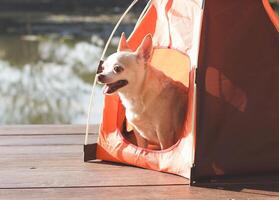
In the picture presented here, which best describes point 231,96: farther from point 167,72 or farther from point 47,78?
point 47,78

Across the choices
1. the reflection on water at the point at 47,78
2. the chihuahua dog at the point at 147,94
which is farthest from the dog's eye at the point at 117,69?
the reflection on water at the point at 47,78

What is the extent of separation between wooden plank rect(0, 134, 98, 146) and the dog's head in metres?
0.66

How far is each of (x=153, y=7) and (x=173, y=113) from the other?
1.97 feet

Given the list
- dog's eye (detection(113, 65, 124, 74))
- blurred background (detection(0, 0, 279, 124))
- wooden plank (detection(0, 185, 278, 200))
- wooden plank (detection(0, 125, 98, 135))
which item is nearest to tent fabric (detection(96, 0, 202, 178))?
wooden plank (detection(0, 185, 278, 200))

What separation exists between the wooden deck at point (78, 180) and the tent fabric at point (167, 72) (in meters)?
0.05

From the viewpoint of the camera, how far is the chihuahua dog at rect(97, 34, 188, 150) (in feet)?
7.65

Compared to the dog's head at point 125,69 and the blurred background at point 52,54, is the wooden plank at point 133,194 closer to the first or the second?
the dog's head at point 125,69

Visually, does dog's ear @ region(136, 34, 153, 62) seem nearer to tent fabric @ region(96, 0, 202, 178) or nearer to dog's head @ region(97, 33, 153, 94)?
dog's head @ region(97, 33, 153, 94)

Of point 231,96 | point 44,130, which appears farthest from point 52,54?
point 231,96

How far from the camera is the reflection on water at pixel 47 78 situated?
5.58 metres

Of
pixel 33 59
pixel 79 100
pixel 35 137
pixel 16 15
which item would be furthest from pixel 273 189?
pixel 16 15

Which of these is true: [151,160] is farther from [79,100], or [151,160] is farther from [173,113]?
[79,100]

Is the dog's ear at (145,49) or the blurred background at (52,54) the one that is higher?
the dog's ear at (145,49)

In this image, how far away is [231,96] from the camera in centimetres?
219
